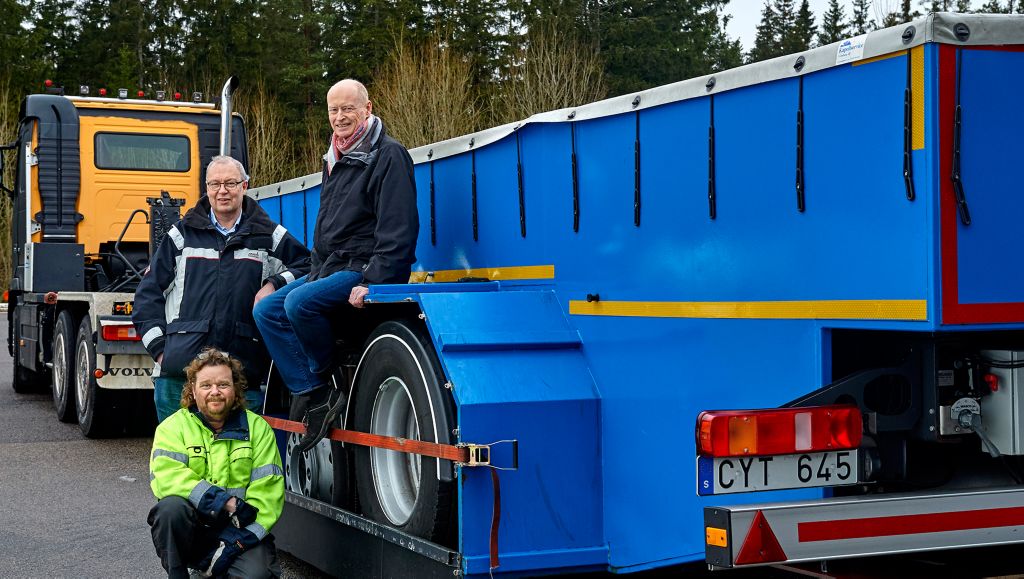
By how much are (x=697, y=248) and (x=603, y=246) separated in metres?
0.64

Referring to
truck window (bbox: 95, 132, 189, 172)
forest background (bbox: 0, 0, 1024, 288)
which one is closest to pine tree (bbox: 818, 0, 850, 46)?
forest background (bbox: 0, 0, 1024, 288)

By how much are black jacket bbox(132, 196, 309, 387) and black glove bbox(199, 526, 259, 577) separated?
1170 millimetres

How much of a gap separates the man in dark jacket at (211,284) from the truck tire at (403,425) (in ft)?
2.58

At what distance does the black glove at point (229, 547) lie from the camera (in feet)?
16.7

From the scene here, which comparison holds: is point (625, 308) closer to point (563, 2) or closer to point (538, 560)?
point (538, 560)

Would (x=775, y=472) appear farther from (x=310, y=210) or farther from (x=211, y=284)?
(x=310, y=210)

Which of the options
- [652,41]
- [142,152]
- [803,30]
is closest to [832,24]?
[803,30]

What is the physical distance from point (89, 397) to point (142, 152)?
10.3 feet

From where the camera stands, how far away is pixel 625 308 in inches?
187

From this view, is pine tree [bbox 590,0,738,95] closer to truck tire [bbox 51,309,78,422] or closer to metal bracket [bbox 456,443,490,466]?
truck tire [bbox 51,309,78,422]

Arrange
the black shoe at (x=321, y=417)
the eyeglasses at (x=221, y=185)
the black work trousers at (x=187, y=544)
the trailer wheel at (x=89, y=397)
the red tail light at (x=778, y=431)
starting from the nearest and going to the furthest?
the red tail light at (x=778, y=431)
the black work trousers at (x=187, y=544)
the black shoe at (x=321, y=417)
the eyeglasses at (x=221, y=185)
the trailer wheel at (x=89, y=397)

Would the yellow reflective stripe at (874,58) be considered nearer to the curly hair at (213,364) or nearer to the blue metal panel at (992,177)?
the blue metal panel at (992,177)

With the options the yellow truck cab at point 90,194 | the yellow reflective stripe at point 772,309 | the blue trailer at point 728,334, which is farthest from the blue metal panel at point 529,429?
the yellow truck cab at point 90,194

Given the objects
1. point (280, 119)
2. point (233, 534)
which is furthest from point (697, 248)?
point (280, 119)
